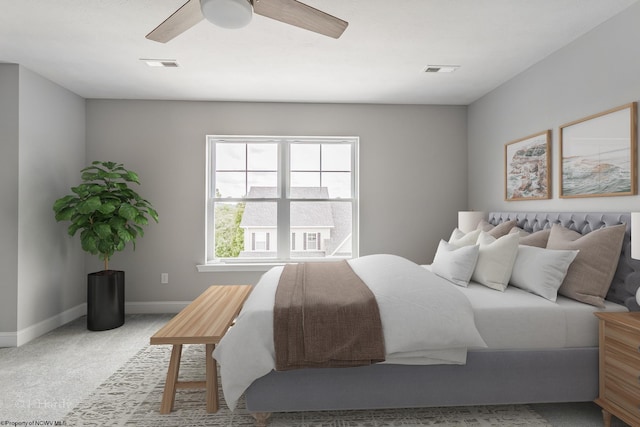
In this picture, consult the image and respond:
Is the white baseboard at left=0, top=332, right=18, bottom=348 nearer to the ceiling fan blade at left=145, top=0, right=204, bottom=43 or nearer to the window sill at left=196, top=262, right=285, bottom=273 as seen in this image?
the window sill at left=196, top=262, right=285, bottom=273

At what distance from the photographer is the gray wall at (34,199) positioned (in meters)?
3.03

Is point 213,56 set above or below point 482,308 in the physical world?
above

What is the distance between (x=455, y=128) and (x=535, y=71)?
50.0 inches

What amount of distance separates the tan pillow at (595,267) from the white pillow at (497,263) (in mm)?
333

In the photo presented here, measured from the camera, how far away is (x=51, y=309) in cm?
344

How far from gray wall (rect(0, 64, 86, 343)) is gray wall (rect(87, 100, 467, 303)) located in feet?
1.24

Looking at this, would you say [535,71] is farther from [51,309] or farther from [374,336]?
[51,309]

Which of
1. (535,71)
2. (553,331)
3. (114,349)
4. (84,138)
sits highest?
(535,71)

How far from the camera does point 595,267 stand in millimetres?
2029

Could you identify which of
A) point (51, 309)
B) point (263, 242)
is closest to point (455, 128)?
point (263, 242)

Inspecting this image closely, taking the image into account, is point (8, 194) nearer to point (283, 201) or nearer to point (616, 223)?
point (283, 201)

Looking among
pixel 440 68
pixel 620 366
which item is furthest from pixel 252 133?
pixel 620 366

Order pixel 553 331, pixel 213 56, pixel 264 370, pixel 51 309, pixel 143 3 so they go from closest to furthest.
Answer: pixel 264 370 → pixel 553 331 → pixel 143 3 → pixel 213 56 → pixel 51 309

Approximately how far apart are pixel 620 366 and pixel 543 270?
0.61 m
